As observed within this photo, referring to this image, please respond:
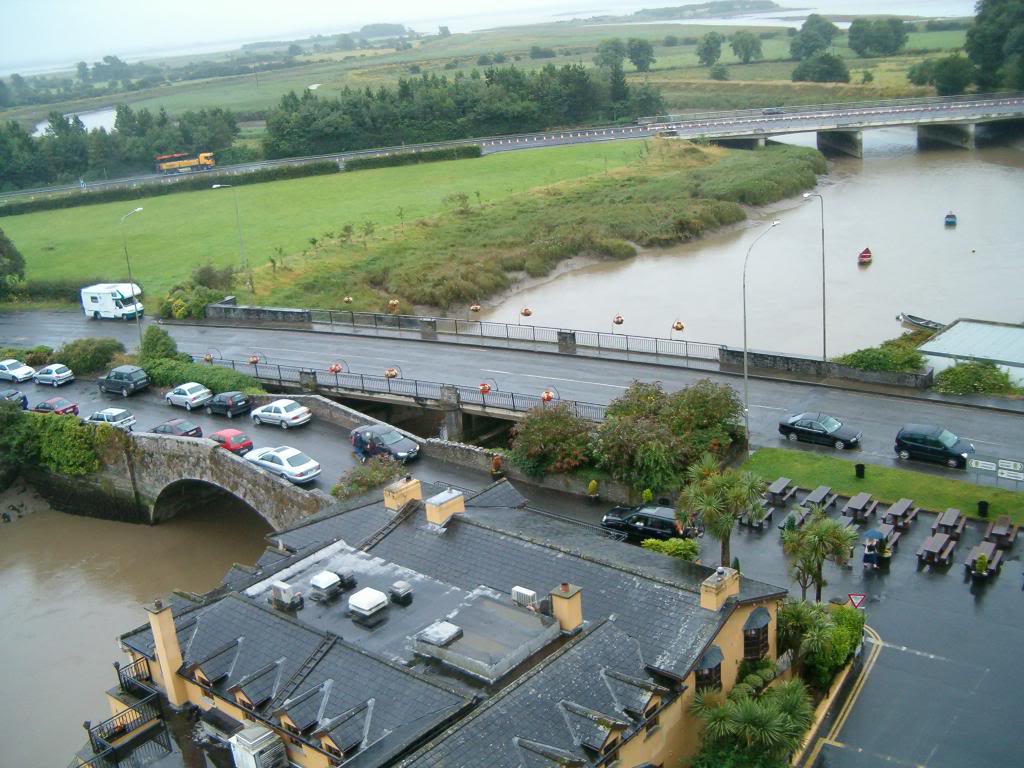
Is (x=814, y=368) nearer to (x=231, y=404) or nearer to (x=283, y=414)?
(x=283, y=414)

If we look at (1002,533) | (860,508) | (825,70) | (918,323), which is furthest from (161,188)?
(1002,533)

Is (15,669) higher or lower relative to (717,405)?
lower

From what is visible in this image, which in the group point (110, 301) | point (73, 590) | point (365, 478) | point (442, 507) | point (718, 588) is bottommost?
point (73, 590)

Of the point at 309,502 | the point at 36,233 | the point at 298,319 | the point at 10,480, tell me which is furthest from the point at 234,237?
the point at 309,502

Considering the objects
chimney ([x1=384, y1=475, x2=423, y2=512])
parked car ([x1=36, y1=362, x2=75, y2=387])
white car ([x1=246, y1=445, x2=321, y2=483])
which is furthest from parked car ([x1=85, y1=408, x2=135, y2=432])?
chimney ([x1=384, y1=475, x2=423, y2=512])

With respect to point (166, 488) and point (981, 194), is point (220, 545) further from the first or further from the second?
point (981, 194)
